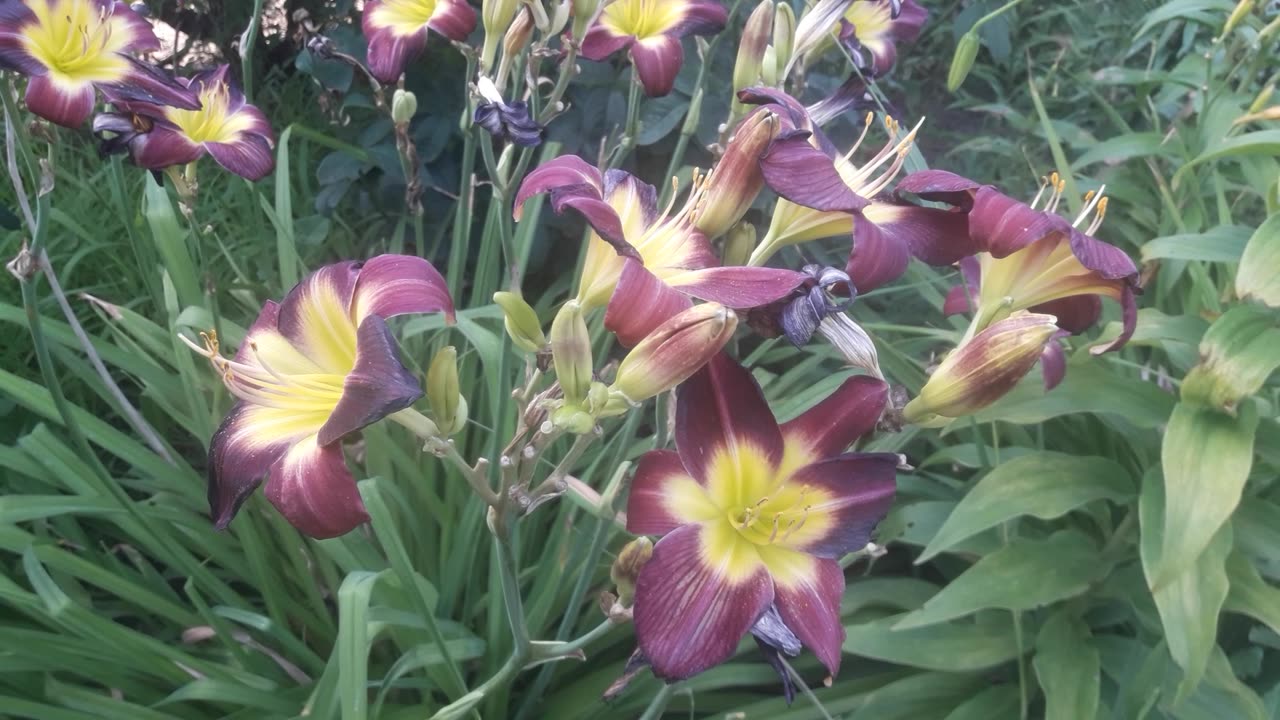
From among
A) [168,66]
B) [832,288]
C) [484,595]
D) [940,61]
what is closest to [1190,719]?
[832,288]

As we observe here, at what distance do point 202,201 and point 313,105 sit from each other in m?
0.56

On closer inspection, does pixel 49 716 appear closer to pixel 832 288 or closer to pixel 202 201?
pixel 832 288

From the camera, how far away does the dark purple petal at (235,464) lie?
2.08 feet

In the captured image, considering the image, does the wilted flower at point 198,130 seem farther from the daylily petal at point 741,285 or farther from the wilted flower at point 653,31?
the daylily petal at point 741,285

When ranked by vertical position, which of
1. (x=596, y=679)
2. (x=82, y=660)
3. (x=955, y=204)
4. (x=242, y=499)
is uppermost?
(x=955, y=204)

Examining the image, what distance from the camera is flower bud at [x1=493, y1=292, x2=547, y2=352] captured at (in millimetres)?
663

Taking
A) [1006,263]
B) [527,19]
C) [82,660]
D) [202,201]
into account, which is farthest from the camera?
[202,201]

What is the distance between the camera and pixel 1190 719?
1118 millimetres

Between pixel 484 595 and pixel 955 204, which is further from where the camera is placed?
pixel 484 595

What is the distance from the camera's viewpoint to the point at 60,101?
1033 mm

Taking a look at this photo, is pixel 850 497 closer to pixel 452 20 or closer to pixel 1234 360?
pixel 1234 360

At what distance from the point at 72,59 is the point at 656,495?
3.21 ft

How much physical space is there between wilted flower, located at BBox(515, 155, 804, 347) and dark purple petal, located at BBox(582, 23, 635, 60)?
1.35ft

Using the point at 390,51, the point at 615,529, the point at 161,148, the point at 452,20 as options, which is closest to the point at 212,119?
the point at 161,148
